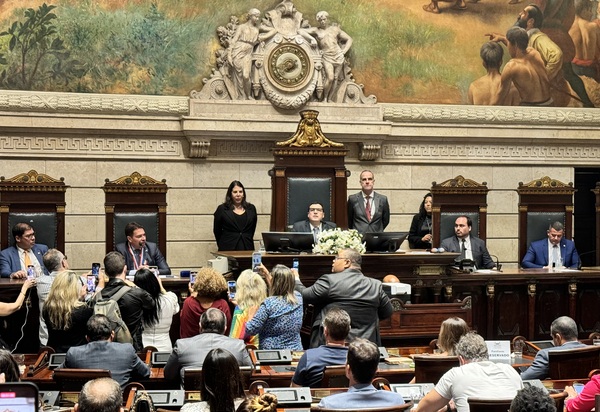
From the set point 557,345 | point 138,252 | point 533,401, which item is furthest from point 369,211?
point 533,401

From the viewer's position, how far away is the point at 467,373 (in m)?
5.34

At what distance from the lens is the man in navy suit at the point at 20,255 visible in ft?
33.4

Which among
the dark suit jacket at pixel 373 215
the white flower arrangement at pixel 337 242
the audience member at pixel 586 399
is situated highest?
the dark suit jacket at pixel 373 215

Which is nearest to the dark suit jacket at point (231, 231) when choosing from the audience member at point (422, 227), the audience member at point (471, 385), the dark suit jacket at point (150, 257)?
the dark suit jacket at point (150, 257)

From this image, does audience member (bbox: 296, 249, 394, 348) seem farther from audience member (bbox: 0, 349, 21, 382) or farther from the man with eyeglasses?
audience member (bbox: 0, 349, 21, 382)

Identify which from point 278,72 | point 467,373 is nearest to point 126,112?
point 278,72

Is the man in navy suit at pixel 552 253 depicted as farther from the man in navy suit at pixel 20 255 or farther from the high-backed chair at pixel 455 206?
the man in navy suit at pixel 20 255

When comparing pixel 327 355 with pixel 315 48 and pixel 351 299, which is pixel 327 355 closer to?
pixel 351 299

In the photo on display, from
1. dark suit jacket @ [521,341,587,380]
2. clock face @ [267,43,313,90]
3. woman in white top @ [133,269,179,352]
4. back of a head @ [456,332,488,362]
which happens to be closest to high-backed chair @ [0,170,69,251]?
clock face @ [267,43,313,90]

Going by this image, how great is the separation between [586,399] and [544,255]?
680 centimetres

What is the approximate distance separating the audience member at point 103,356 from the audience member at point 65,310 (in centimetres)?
120

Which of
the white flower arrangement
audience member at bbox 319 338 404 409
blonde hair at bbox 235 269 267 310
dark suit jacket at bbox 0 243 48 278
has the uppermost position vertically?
the white flower arrangement

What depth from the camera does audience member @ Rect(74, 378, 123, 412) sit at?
410cm

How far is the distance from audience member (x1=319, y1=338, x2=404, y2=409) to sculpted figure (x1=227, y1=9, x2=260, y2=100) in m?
8.45
